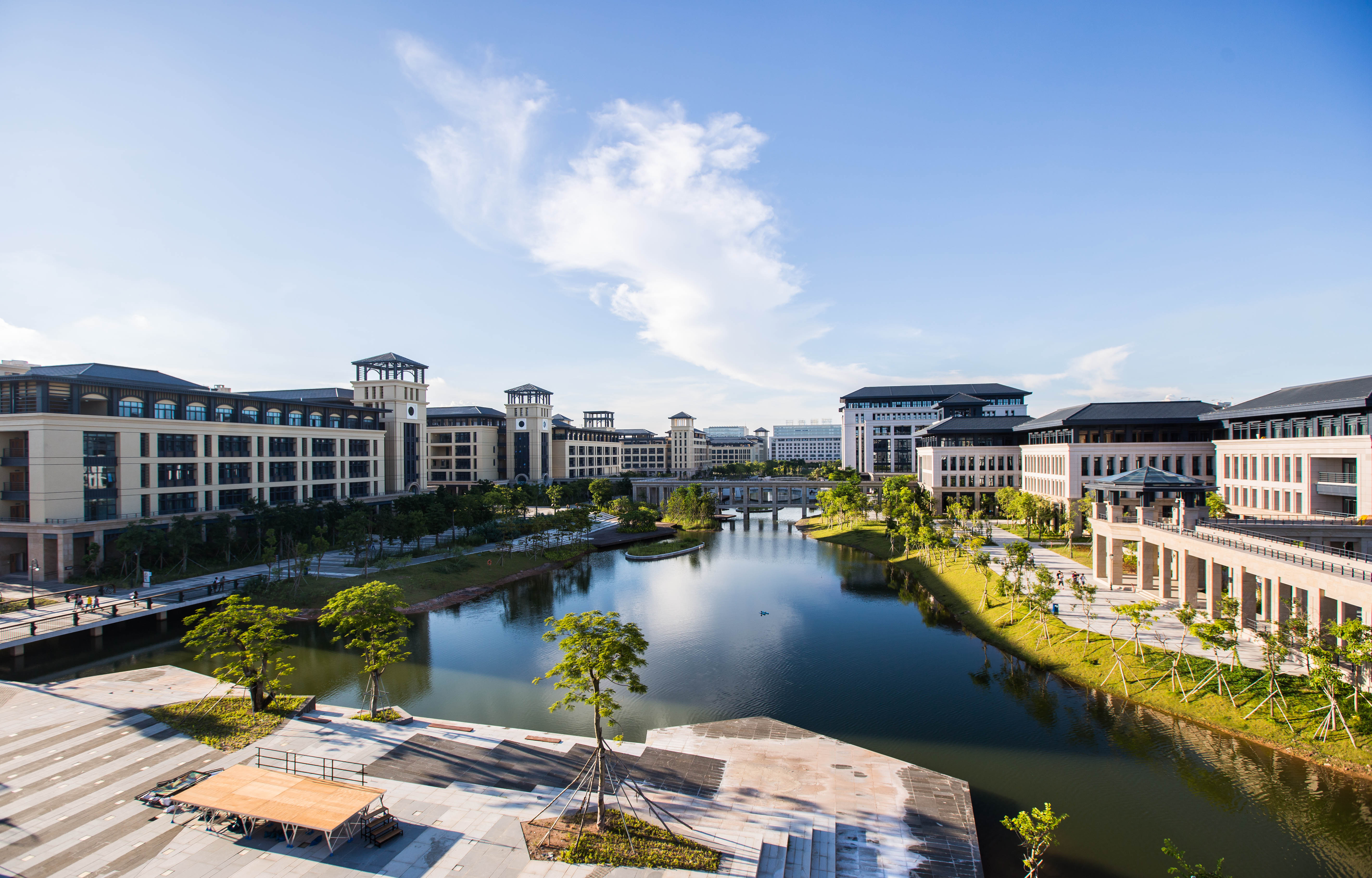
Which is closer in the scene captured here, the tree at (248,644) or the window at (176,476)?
the tree at (248,644)

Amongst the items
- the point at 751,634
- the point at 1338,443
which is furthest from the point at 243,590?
the point at 1338,443

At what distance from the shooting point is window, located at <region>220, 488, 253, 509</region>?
53.4 metres

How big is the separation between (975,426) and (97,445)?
86.6 m

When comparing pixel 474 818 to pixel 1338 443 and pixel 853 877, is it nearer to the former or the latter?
pixel 853 877

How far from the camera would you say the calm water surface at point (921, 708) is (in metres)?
16.6

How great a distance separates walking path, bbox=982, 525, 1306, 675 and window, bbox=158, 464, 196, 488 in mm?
60763

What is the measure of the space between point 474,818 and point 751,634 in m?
21.6

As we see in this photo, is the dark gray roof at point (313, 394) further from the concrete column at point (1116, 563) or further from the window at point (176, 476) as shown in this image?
the concrete column at point (1116, 563)

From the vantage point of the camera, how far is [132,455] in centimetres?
4616

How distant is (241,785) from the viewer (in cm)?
1582

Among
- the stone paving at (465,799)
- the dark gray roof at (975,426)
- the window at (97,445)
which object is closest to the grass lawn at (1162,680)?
the stone paving at (465,799)

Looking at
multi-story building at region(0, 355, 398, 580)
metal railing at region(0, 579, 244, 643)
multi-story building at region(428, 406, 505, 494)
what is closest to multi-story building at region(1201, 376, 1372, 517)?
metal railing at region(0, 579, 244, 643)

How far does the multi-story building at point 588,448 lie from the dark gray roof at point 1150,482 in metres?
81.7

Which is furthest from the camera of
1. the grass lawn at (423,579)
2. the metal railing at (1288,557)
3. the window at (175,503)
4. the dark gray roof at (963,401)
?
the dark gray roof at (963,401)
